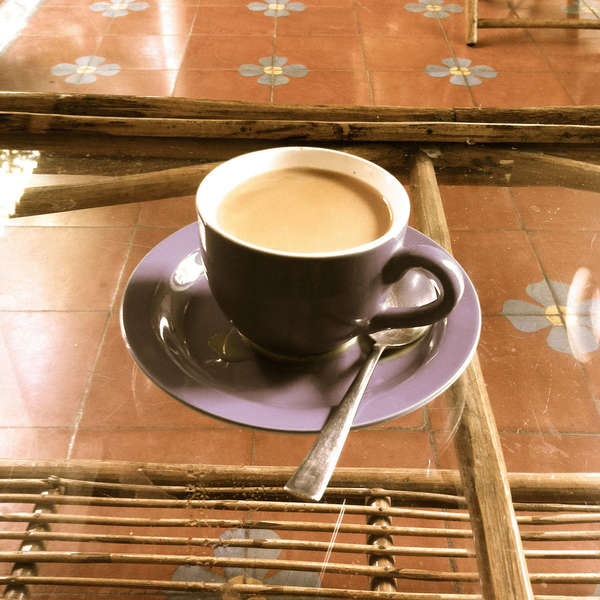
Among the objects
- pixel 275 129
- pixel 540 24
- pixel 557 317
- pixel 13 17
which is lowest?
pixel 540 24

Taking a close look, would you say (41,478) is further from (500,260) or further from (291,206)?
(500,260)

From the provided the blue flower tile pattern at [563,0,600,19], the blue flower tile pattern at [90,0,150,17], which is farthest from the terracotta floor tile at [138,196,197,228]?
the blue flower tile pattern at [563,0,600,19]

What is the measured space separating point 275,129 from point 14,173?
268 millimetres

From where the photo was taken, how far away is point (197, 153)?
0.62m

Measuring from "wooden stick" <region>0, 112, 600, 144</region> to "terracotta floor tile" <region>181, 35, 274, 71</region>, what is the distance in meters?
1.18

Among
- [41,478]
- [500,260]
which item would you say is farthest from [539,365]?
[41,478]

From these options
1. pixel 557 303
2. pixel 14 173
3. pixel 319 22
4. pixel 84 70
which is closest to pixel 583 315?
pixel 557 303

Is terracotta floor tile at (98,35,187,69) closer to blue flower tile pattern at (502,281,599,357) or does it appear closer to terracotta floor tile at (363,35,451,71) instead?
terracotta floor tile at (363,35,451,71)

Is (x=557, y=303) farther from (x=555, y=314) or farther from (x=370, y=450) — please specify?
(x=370, y=450)

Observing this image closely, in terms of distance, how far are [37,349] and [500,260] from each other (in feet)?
1.31

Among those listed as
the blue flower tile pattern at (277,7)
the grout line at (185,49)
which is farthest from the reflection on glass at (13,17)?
the blue flower tile pattern at (277,7)

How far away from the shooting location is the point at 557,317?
511mm

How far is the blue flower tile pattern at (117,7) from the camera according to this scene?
2.02m

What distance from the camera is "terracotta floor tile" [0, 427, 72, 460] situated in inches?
16.8
